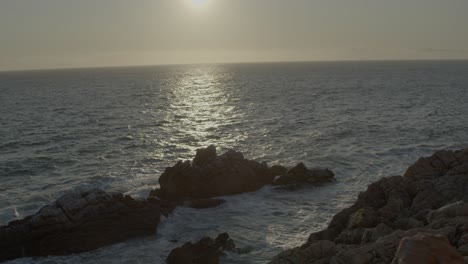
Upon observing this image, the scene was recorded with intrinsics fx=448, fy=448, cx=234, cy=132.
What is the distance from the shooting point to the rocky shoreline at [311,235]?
13.9 metres

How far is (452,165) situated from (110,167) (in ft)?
94.0

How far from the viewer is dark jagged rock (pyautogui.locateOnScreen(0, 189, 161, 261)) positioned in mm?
24156

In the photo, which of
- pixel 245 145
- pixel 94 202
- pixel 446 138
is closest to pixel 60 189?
pixel 94 202

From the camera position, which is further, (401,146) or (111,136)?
(111,136)

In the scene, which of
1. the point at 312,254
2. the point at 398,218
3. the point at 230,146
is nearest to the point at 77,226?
the point at 312,254

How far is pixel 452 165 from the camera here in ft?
76.4

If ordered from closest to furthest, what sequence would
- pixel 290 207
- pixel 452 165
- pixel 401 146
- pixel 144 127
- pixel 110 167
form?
pixel 452 165, pixel 290 207, pixel 110 167, pixel 401 146, pixel 144 127

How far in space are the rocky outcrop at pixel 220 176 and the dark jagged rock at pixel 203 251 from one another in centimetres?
901

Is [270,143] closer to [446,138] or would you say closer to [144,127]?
[446,138]

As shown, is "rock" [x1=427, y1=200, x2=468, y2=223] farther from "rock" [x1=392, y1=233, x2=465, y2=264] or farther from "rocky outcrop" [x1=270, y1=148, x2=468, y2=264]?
"rock" [x1=392, y1=233, x2=465, y2=264]

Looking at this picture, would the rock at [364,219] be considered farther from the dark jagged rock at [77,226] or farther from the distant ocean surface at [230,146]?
the dark jagged rock at [77,226]

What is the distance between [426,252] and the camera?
410 inches

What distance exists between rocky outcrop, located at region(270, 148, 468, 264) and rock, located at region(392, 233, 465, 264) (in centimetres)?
12

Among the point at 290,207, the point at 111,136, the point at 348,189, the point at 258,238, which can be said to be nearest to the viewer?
the point at 258,238
